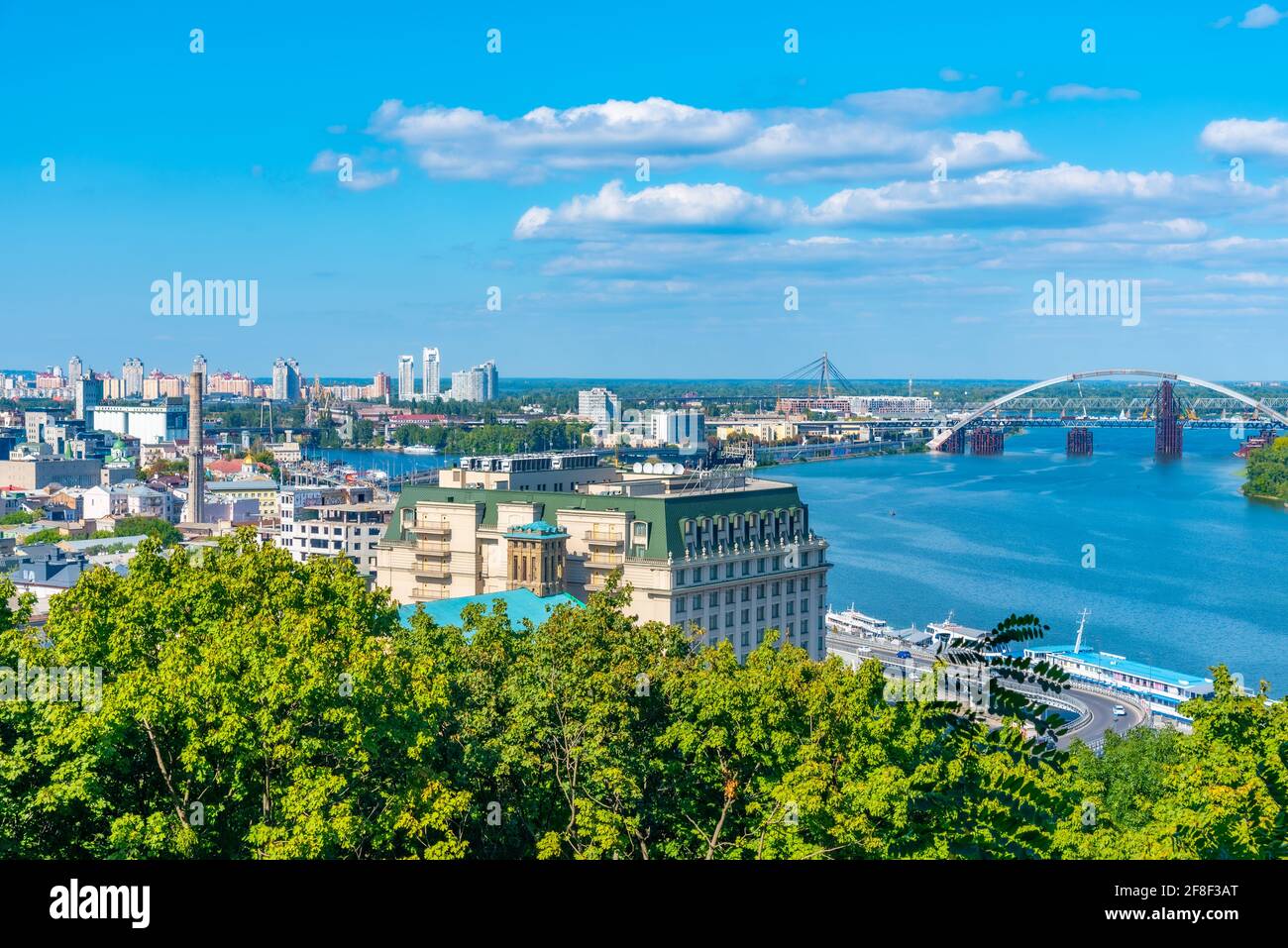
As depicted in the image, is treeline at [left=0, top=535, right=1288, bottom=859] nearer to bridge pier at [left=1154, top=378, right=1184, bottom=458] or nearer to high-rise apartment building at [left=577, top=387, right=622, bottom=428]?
bridge pier at [left=1154, top=378, right=1184, bottom=458]

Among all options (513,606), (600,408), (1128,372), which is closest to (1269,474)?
(1128,372)

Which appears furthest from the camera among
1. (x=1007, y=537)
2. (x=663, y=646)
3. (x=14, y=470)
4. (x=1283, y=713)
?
(x=14, y=470)

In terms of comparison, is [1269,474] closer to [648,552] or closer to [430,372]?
[648,552]

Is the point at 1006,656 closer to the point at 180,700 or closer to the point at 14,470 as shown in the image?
the point at 180,700

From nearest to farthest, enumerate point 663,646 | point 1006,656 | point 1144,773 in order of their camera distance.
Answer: point 1006,656, point 663,646, point 1144,773
